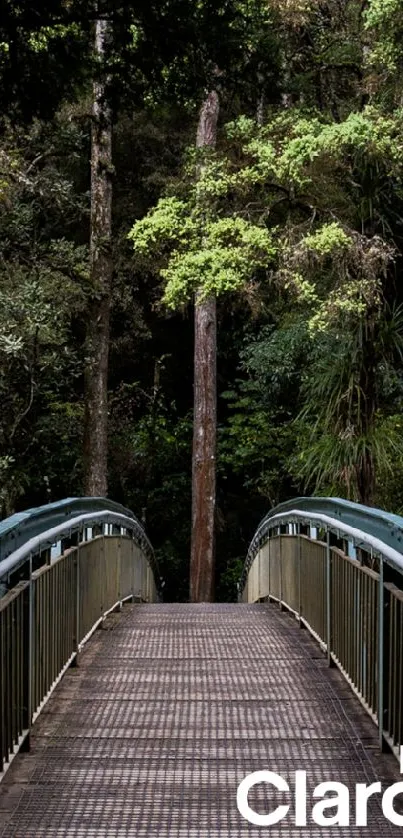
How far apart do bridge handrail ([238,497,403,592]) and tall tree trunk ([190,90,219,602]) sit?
41.7 ft

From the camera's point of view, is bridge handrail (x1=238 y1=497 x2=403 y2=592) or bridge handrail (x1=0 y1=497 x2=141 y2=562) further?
bridge handrail (x1=238 y1=497 x2=403 y2=592)

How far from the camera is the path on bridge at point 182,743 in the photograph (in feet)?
14.3

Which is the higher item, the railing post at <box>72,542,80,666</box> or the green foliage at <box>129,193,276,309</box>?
the green foliage at <box>129,193,276,309</box>

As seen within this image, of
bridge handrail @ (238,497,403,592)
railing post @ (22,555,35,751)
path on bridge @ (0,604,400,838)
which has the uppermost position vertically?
bridge handrail @ (238,497,403,592)

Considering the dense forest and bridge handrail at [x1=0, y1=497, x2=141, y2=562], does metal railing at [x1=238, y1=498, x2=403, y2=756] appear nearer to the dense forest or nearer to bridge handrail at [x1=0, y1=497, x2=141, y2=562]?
bridge handrail at [x1=0, y1=497, x2=141, y2=562]

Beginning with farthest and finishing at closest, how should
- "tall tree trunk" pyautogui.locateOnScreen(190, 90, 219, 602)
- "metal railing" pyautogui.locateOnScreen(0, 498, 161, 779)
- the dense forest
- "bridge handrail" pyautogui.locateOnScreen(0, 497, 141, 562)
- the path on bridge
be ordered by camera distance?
"tall tree trunk" pyautogui.locateOnScreen(190, 90, 219, 602) < the dense forest < "bridge handrail" pyautogui.locateOnScreen(0, 497, 141, 562) < "metal railing" pyautogui.locateOnScreen(0, 498, 161, 779) < the path on bridge

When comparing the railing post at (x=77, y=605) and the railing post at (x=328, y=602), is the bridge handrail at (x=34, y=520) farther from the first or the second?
the railing post at (x=328, y=602)

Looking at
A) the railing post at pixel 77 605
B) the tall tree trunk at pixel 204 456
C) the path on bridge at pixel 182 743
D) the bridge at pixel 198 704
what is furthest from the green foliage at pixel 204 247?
the railing post at pixel 77 605

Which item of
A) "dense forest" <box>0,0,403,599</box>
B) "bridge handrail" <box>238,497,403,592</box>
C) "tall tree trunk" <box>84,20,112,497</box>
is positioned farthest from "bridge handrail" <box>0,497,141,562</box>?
"tall tree trunk" <box>84,20,112,497</box>

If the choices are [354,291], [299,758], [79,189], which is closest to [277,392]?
[79,189]

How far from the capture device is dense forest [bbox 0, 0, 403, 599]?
7.79 meters

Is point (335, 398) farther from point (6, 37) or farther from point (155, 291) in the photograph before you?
point (155, 291)

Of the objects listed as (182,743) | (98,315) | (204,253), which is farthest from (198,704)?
(98,315)

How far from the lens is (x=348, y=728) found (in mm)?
5707
